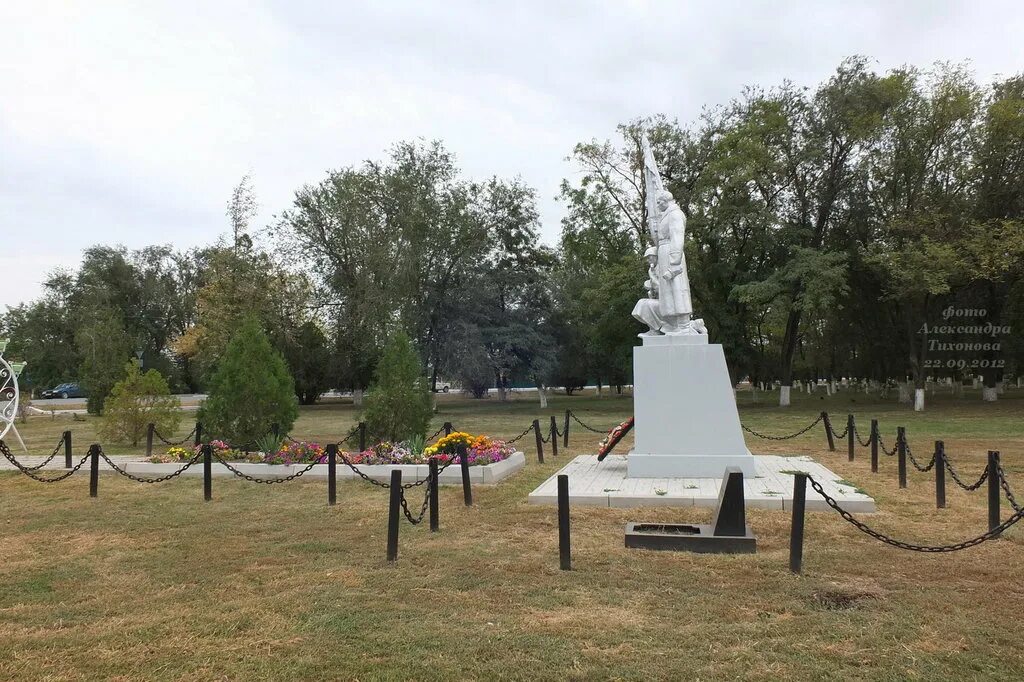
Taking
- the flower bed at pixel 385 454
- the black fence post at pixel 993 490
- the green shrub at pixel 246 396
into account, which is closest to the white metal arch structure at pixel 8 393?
the green shrub at pixel 246 396

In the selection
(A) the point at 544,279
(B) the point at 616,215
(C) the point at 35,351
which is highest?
(B) the point at 616,215

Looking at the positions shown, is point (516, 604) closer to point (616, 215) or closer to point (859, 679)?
point (859, 679)

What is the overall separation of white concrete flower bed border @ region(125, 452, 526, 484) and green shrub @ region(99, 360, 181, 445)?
5043 millimetres

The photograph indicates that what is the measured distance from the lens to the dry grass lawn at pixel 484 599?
13.3 feet

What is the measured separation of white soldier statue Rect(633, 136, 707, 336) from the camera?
443 inches

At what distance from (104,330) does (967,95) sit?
116 ft

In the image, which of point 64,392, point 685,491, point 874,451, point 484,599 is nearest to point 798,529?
point 484,599

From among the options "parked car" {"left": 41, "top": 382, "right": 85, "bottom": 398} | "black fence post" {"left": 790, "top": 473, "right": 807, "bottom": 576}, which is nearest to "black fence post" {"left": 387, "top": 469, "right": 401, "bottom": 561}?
"black fence post" {"left": 790, "top": 473, "right": 807, "bottom": 576}

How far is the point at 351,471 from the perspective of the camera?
11.6 metres

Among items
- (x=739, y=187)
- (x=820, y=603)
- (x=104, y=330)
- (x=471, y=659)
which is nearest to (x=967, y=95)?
(x=739, y=187)

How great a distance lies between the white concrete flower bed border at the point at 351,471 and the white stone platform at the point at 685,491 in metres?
1.00

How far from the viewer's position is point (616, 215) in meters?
32.9

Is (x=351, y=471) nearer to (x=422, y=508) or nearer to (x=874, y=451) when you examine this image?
(x=422, y=508)

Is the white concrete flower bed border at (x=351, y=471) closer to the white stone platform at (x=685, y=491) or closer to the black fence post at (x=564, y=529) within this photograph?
the white stone platform at (x=685, y=491)
